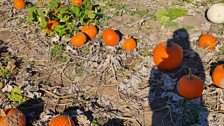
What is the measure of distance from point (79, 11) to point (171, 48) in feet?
8.99

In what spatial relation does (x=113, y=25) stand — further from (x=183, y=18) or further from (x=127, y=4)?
(x=183, y=18)

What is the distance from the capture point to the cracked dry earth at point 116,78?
19.7 ft

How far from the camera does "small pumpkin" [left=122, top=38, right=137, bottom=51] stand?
7525 mm

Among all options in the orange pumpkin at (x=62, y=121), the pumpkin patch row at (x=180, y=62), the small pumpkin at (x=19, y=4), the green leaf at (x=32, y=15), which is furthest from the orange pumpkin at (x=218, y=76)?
the small pumpkin at (x=19, y=4)

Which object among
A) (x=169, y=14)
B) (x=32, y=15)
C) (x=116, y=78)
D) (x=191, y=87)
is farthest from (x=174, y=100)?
(x=32, y=15)

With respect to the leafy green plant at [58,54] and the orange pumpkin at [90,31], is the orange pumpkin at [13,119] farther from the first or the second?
the orange pumpkin at [90,31]

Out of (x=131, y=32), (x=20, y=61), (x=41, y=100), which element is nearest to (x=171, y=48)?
(x=131, y=32)

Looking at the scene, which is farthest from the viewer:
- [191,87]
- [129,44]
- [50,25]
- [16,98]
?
[50,25]

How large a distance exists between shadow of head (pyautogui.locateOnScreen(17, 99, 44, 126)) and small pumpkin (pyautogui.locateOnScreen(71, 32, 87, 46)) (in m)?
1.80

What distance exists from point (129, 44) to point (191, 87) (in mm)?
2013

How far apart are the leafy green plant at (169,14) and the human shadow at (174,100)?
128 centimetres

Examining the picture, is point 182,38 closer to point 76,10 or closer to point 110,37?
point 110,37

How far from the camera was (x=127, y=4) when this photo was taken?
9383mm

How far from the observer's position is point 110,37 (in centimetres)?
761
